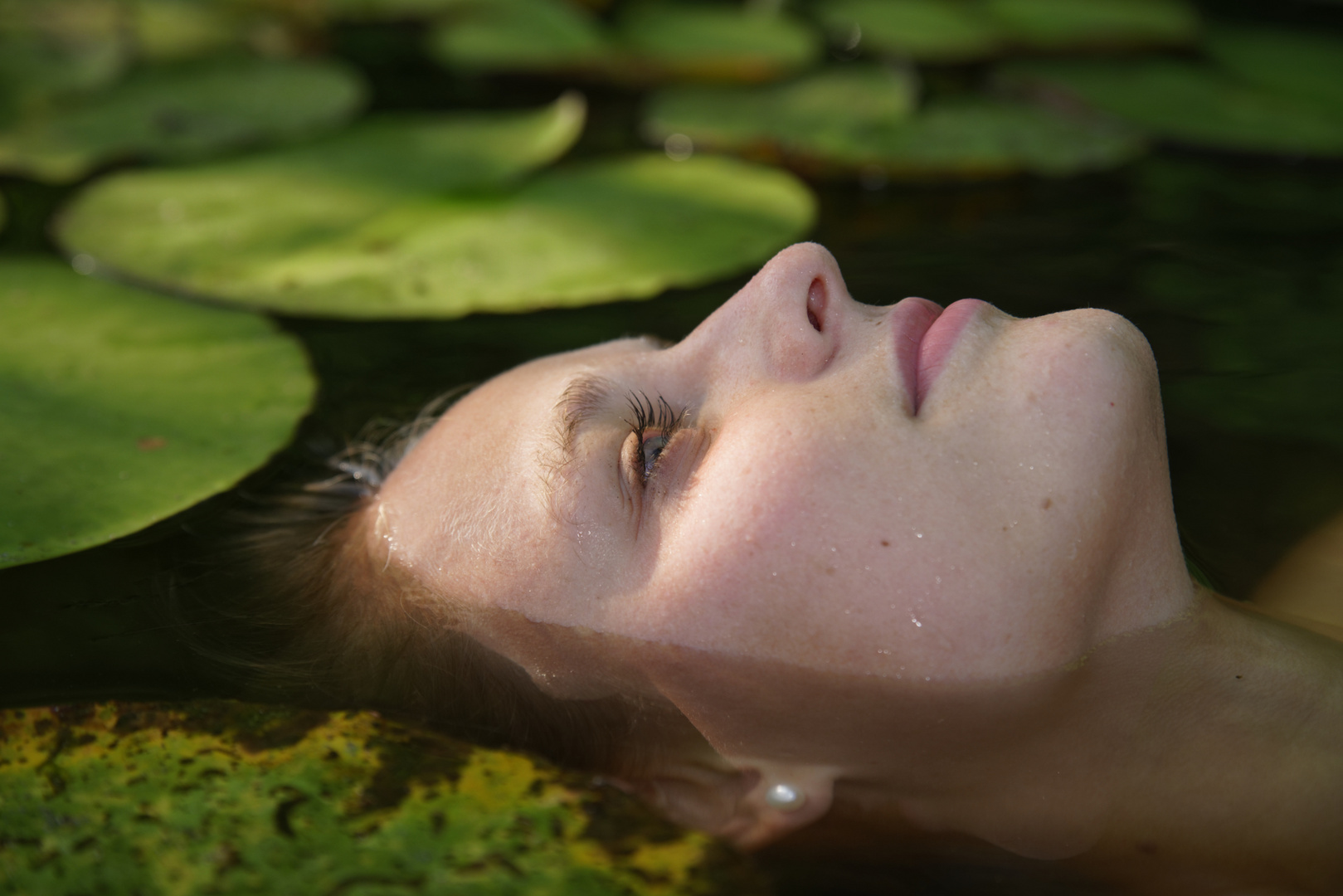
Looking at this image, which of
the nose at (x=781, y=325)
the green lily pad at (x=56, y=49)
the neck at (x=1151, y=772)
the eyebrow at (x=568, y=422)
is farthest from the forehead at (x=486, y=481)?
the green lily pad at (x=56, y=49)

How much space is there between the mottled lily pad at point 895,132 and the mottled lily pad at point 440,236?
0.16 m

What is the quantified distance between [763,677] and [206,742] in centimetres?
53

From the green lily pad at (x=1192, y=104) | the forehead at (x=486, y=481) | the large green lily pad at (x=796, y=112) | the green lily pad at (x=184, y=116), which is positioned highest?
the green lily pad at (x=1192, y=104)

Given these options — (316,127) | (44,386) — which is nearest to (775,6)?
(316,127)

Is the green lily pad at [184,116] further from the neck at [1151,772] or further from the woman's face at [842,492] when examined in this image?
the neck at [1151,772]

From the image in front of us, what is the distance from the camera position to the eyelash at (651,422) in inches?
44.3

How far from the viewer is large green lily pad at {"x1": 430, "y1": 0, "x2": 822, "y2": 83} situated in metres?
2.95

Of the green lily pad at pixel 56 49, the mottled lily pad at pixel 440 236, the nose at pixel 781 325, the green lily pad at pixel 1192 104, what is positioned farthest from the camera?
the green lily pad at pixel 56 49

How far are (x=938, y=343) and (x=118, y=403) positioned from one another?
A: 3.78ft

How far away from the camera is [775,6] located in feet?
10.8

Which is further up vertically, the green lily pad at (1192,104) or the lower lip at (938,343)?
the green lily pad at (1192,104)

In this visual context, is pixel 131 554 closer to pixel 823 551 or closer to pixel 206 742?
pixel 206 742

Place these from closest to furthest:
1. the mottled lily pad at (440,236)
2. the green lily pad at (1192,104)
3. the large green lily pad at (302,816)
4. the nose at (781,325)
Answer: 1. the large green lily pad at (302,816)
2. the nose at (781,325)
3. the mottled lily pad at (440,236)
4. the green lily pad at (1192,104)

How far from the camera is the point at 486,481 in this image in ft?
3.98
